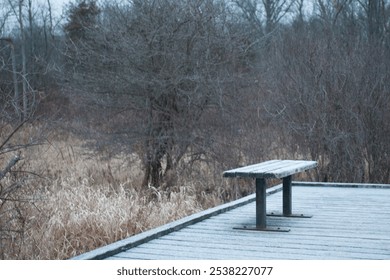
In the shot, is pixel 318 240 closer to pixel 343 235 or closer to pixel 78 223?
pixel 343 235

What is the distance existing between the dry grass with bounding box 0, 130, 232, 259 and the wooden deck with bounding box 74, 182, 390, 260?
5.98 ft

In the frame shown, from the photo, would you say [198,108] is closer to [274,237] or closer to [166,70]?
[166,70]

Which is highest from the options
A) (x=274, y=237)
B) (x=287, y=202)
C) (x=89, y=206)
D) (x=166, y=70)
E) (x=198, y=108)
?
(x=166, y=70)

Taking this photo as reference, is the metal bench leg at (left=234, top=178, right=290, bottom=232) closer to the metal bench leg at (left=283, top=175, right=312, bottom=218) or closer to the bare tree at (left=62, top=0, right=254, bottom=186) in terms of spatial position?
the metal bench leg at (left=283, top=175, right=312, bottom=218)

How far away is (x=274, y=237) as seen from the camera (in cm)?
590

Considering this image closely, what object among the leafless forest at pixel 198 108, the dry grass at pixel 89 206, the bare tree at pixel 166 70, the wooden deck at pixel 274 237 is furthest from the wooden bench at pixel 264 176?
the bare tree at pixel 166 70

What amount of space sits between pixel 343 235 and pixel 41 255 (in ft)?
11.2

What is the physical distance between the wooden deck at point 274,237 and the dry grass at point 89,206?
1822 mm

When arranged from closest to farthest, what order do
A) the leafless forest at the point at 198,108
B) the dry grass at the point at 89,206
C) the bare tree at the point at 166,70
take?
the dry grass at the point at 89,206, the leafless forest at the point at 198,108, the bare tree at the point at 166,70

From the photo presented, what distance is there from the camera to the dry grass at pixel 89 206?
26.3 feet

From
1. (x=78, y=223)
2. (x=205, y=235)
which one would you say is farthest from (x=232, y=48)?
(x=205, y=235)

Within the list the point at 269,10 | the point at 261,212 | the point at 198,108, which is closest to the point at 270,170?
the point at 261,212

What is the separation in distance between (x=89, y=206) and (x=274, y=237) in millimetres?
4487

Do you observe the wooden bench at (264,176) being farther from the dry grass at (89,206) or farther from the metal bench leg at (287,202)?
the dry grass at (89,206)
